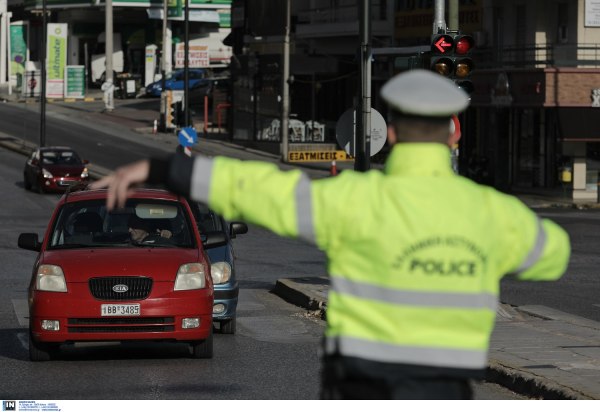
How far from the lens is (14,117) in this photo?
58.4 metres

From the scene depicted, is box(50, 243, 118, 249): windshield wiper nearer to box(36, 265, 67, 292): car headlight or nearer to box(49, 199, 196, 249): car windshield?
box(49, 199, 196, 249): car windshield

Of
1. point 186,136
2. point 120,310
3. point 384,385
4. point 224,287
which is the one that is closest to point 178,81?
point 186,136

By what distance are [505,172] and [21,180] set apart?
1665 centimetres

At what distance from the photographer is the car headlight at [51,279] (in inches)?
381

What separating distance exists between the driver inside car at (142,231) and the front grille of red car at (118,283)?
36.3 inches

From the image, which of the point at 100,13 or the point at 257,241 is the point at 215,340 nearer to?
the point at 257,241

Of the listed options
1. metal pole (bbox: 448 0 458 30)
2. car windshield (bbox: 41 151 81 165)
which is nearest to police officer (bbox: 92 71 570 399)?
metal pole (bbox: 448 0 458 30)

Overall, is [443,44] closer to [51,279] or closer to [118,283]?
[118,283]

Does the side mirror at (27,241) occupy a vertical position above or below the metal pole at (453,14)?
below

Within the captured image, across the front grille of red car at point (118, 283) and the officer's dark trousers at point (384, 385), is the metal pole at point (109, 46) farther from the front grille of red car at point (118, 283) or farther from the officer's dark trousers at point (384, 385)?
the officer's dark trousers at point (384, 385)

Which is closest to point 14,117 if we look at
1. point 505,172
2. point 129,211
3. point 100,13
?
point 100,13

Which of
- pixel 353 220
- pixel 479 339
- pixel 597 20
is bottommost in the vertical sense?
pixel 479 339

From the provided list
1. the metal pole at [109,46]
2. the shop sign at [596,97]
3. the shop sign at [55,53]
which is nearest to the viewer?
the shop sign at [596,97]

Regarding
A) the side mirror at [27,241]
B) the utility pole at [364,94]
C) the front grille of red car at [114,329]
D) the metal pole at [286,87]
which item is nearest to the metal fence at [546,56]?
the metal pole at [286,87]
